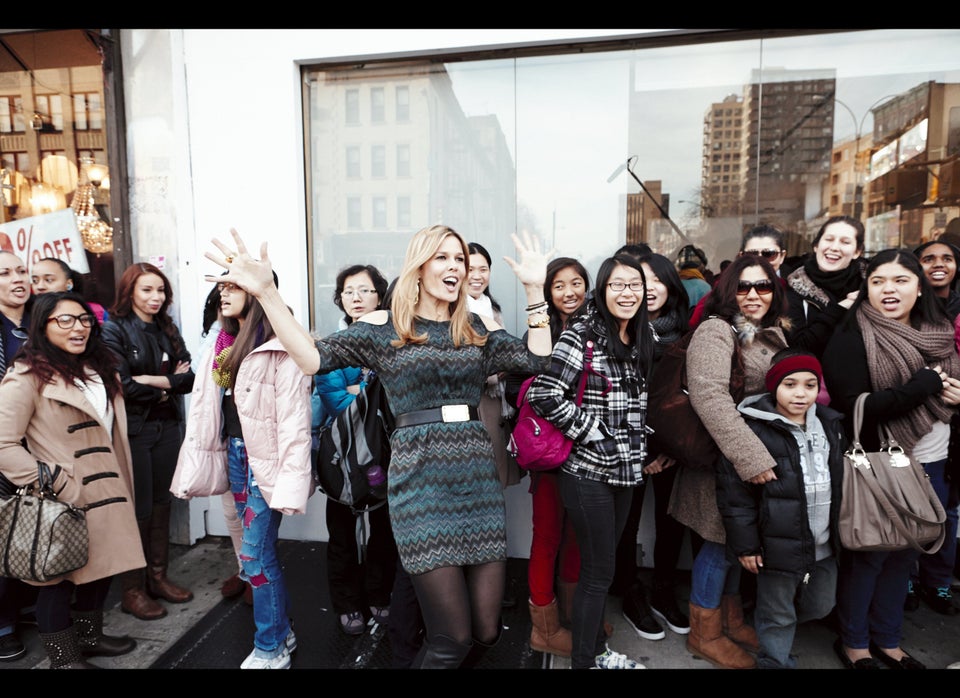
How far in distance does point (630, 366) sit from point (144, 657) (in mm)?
3273

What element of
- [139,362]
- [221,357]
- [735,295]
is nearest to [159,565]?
[139,362]

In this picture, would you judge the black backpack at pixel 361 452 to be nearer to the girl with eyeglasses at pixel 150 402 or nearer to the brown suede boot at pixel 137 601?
the girl with eyeglasses at pixel 150 402

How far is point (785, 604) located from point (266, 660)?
2821mm

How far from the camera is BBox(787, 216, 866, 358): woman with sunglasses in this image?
130 inches

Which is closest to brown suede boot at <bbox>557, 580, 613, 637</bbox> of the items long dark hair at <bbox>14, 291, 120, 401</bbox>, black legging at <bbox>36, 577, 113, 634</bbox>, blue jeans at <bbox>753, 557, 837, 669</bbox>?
blue jeans at <bbox>753, 557, 837, 669</bbox>

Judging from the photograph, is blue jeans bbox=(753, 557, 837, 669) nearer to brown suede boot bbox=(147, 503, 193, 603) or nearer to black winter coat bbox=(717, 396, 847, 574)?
black winter coat bbox=(717, 396, 847, 574)

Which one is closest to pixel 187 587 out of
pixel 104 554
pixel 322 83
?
pixel 104 554

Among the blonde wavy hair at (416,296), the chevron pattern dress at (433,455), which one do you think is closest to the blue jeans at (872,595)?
the chevron pattern dress at (433,455)

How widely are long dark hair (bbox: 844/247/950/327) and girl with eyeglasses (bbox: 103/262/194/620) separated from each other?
4.17 meters

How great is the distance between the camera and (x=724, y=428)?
280cm

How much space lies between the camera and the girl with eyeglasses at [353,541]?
3.43 meters

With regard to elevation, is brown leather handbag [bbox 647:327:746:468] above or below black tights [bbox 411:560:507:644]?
above

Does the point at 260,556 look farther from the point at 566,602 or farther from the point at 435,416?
the point at 566,602
